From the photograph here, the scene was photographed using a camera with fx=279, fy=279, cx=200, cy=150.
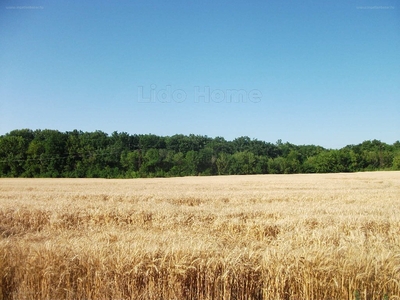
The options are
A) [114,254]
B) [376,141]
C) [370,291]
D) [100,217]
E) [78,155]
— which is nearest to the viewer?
[370,291]

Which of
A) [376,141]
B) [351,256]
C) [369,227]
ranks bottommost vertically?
[369,227]

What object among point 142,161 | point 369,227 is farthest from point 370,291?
point 142,161

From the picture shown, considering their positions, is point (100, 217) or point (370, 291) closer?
point (370, 291)

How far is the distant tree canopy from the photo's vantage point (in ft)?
223

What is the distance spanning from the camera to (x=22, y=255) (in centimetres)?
468

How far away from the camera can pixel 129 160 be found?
73.2 metres

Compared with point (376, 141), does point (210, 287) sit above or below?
below

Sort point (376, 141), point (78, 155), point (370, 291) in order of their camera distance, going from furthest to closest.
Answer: point (376, 141) < point (78, 155) < point (370, 291)

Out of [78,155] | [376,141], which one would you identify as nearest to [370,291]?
[78,155]

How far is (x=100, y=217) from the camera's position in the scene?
10.5m

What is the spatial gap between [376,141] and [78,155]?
100446mm

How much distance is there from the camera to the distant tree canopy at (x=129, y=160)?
68.0 metres

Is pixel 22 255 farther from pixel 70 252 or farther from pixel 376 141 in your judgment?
pixel 376 141

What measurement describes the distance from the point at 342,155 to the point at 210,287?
84.3 metres
